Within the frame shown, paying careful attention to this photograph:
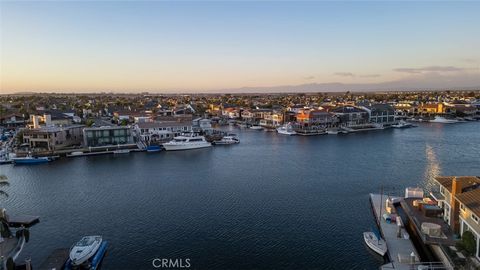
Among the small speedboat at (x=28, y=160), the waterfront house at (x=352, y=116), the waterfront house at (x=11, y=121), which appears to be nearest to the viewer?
the small speedboat at (x=28, y=160)

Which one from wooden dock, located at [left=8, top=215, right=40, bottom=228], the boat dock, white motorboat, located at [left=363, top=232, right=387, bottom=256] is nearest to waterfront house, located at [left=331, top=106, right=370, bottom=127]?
the boat dock

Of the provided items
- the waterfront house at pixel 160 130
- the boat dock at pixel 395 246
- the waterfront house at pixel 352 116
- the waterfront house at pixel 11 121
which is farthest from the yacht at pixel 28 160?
the waterfront house at pixel 352 116

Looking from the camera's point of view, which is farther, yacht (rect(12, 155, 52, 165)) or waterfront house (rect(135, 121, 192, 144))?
waterfront house (rect(135, 121, 192, 144))

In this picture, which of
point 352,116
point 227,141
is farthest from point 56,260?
point 352,116

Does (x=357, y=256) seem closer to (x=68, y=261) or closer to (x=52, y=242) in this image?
(x=68, y=261)

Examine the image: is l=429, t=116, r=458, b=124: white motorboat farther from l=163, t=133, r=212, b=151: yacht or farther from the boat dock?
the boat dock

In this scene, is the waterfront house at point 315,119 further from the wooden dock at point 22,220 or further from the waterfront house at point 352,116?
the wooden dock at point 22,220
